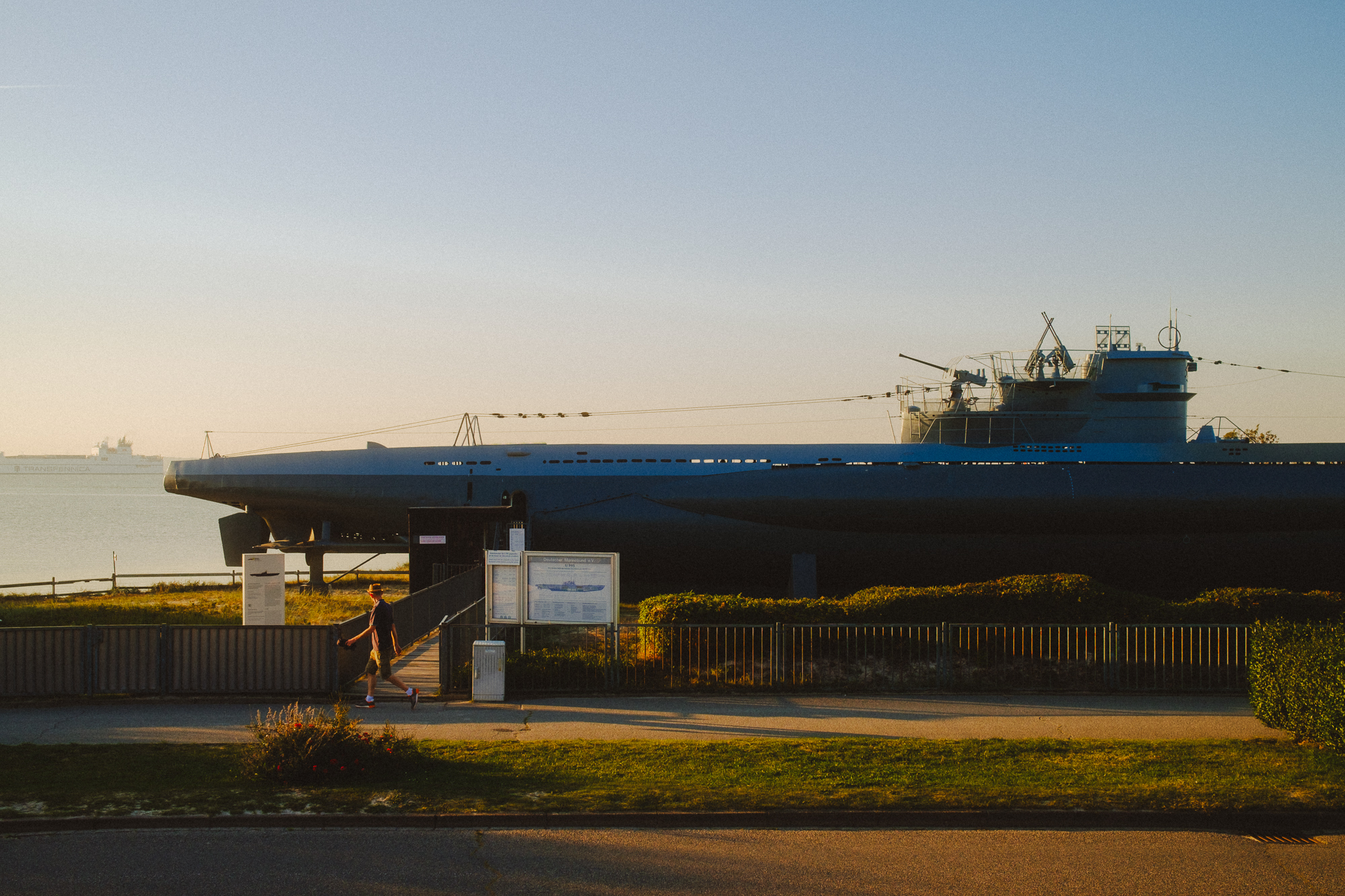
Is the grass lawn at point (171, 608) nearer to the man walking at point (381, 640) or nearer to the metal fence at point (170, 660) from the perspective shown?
the metal fence at point (170, 660)

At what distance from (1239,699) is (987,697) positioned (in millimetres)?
3431

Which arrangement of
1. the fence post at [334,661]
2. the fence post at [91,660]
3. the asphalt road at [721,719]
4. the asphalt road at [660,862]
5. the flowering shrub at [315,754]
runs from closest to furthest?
the asphalt road at [660,862] → the flowering shrub at [315,754] → the asphalt road at [721,719] → the fence post at [91,660] → the fence post at [334,661]

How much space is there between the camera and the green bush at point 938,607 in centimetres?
1576

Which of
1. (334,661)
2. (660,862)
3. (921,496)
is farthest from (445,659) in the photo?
(921,496)

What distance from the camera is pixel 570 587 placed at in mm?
15523

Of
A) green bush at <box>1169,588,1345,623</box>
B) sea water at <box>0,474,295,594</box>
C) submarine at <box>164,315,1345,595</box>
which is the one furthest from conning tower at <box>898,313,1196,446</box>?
sea water at <box>0,474,295,594</box>

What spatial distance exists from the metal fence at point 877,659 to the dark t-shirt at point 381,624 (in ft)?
2.45

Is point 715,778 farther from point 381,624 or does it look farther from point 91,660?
point 91,660

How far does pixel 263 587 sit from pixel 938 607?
11.5 metres

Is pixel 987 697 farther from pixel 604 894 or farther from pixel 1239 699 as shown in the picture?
pixel 604 894

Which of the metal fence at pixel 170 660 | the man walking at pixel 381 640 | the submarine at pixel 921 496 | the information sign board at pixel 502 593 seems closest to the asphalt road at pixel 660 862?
the man walking at pixel 381 640

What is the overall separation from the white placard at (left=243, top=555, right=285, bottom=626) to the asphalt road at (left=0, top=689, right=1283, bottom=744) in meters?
4.46

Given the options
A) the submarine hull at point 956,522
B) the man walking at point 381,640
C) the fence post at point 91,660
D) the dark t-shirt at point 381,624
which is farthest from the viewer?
the submarine hull at point 956,522

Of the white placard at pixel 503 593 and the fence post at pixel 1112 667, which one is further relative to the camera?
the white placard at pixel 503 593
